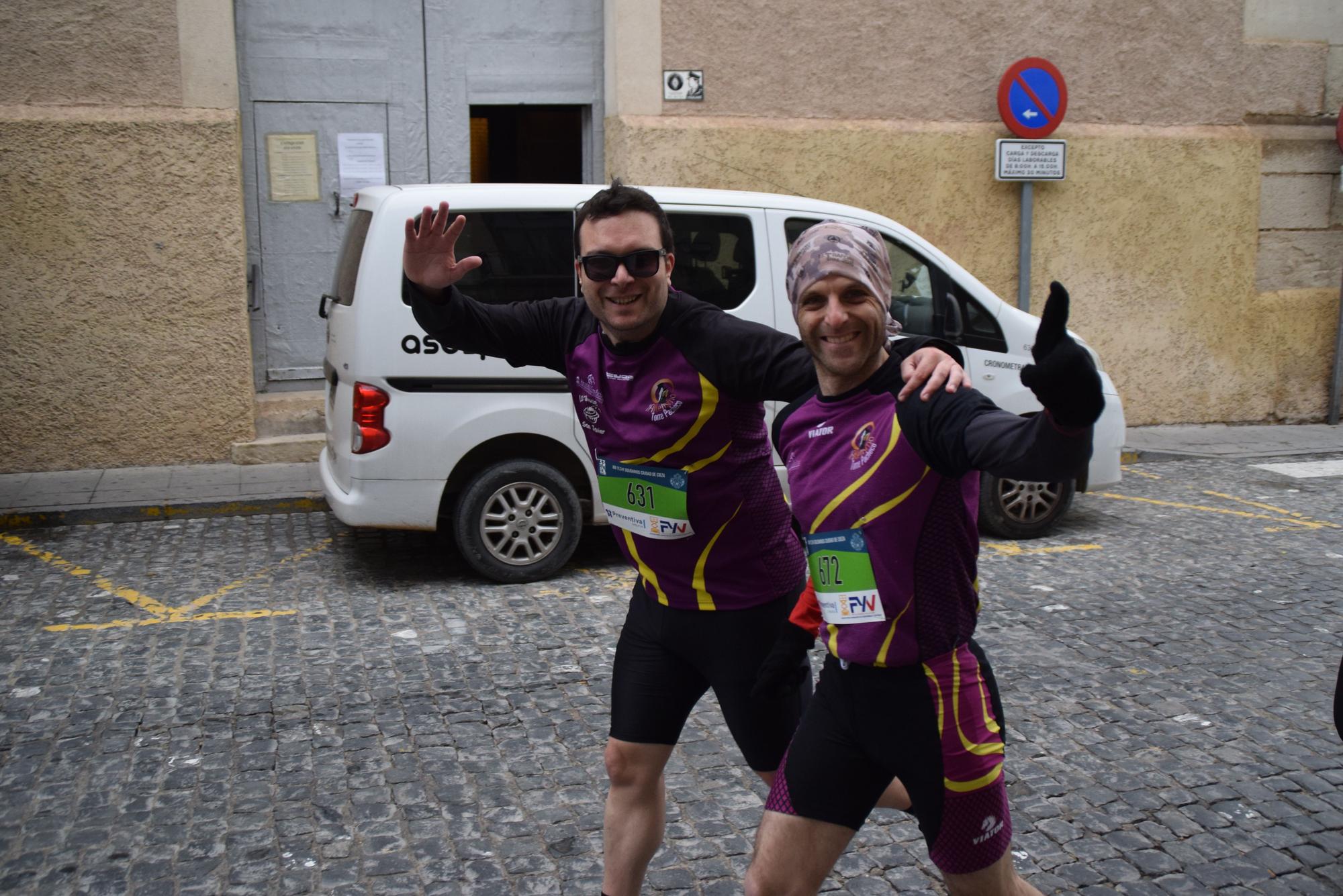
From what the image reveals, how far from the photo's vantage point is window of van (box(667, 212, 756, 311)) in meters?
7.24

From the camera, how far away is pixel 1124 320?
12812mm

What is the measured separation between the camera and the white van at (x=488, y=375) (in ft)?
22.7

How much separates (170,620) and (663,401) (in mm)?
4222

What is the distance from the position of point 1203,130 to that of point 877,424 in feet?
38.5

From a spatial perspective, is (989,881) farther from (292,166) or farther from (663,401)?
(292,166)

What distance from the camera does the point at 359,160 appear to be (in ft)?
36.9

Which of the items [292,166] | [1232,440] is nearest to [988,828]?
[292,166]

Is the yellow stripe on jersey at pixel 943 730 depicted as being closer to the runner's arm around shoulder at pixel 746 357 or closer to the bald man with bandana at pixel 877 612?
the bald man with bandana at pixel 877 612

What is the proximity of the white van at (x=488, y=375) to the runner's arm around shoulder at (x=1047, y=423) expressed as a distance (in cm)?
453

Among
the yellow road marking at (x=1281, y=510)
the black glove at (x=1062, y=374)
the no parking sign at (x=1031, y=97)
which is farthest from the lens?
the no parking sign at (x=1031, y=97)

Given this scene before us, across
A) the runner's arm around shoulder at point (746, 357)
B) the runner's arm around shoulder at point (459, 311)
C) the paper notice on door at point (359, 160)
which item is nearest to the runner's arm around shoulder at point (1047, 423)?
the runner's arm around shoulder at point (746, 357)

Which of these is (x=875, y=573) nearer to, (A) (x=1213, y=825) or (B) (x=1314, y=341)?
(A) (x=1213, y=825)

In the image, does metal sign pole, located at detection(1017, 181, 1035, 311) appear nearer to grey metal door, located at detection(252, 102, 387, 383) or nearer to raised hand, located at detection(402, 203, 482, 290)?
grey metal door, located at detection(252, 102, 387, 383)

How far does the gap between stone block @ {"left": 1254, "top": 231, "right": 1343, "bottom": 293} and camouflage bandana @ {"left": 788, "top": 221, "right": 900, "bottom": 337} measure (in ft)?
38.7
